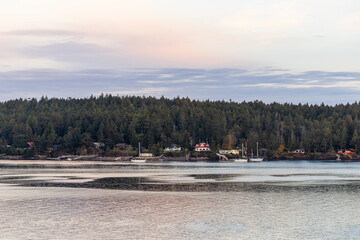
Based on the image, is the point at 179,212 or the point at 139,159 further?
the point at 139,159

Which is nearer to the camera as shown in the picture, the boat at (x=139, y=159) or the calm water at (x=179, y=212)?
the calm water at (x=179, y=212)

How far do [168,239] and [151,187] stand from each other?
3566cm

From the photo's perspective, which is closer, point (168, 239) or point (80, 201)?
point (168, 239)

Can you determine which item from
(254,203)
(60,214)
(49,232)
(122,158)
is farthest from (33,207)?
Answer: (122,158)

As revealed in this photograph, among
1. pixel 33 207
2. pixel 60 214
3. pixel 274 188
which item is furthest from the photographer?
pixel 274 188

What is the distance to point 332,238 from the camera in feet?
115

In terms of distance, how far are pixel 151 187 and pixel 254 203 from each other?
22.0m

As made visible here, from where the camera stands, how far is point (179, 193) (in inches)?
2448

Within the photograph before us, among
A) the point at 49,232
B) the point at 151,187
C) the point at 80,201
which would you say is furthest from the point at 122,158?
the point at 49,232

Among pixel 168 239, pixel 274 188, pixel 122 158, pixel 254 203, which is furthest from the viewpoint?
pixel 122 158

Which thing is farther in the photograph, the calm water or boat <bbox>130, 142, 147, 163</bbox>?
boat <bbox>130, 142, 147, 163</bbox>

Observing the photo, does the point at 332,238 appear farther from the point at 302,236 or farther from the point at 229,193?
the point at 229,193

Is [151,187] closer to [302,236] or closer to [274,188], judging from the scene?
[274,188]

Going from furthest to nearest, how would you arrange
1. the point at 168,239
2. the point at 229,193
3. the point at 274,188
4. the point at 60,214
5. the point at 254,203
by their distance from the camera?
the point at 274,188 < the point at 229,193 < the point at 254,203 < the point at 60,214 < the point at 168,239
